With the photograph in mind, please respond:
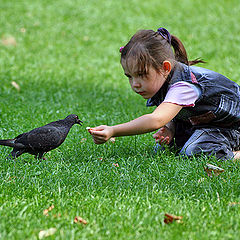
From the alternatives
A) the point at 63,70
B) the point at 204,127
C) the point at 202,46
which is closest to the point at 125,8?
the point at 202,46

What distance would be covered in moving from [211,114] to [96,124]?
1743 millimetres

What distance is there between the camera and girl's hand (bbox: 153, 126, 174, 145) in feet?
13.5

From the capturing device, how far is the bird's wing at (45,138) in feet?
12.4

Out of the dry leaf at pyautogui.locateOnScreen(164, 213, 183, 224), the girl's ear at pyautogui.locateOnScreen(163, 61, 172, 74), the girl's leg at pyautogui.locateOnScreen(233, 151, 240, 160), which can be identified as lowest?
the girl's leg at pyautogui.locateOnScreen(233, 151, 240, 160)

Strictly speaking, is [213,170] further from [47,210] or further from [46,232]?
[46,232]

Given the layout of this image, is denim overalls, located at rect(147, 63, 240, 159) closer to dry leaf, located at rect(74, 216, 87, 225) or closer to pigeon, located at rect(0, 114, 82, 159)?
pigeon, located at rect(0, 114, 82, 159)

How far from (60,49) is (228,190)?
6.49m

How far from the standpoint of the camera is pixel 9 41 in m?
8.98

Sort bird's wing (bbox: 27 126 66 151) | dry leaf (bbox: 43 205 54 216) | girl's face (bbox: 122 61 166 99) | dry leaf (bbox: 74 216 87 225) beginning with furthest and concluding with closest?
bird's wing (bbox: 27 126 66 151), girl's face (bbox: 122 61 166 99), dry leaf (bbox: 43 205 54 216), dry leaf (bbox: 74 216 87 225)

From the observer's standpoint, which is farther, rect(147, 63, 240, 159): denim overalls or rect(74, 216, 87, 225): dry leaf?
rect(147, 63, 240, 159): denim overalls

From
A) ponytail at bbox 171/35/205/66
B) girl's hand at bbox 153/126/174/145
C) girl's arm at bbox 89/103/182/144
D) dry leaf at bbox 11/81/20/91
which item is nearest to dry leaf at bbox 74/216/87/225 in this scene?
girl's arm at bbox 89/103/182/144

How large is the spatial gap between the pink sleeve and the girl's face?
0.12m

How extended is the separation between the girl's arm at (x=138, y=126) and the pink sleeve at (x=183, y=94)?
0.05 metres

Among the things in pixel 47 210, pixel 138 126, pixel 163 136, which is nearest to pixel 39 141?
pixel 138 126
